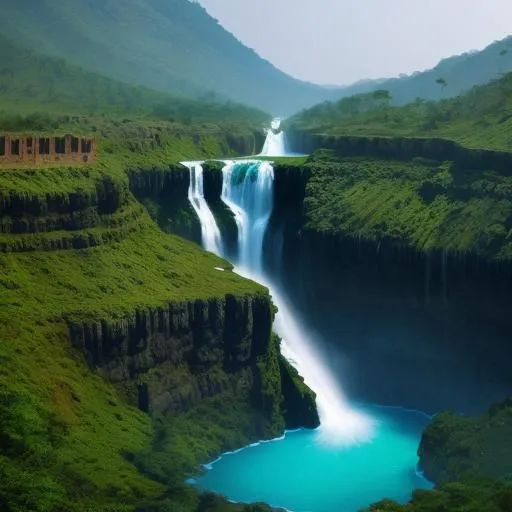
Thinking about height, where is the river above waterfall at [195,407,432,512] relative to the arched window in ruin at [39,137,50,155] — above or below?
below

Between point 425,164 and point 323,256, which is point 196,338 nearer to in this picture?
point 323,256

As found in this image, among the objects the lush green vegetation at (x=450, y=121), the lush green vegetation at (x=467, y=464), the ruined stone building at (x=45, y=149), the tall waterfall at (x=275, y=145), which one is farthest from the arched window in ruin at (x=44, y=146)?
the tall waterfall at (x=275, y=145)

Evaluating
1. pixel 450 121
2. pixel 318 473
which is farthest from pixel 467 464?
pixel 450 121

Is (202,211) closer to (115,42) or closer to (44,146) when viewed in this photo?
(44,146)

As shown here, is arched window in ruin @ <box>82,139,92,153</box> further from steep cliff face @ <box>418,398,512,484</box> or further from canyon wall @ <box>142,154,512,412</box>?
steep cliff face @ <box>418,398,512,484</box>

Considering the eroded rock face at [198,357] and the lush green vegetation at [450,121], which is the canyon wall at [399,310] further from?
the lush green vegetation at [450,121]

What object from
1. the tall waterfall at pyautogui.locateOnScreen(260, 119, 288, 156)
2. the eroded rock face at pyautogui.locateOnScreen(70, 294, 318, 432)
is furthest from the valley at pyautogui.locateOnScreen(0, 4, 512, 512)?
the tall waterfall at pyautogui.locateOnScreen(260, 119, 288, 156)

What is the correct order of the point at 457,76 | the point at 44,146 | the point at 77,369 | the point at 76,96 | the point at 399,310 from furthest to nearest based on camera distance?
the point at 457,76 < the point at 76,96 < the point at 399,310 < the point at 44,146 < the point at 77,369
